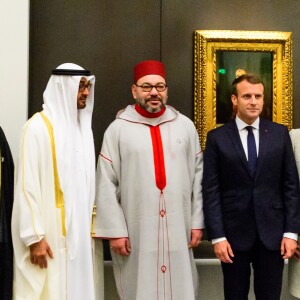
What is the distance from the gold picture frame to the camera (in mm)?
3891

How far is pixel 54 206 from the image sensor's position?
2895mm

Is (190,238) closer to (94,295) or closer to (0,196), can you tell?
(94,295)

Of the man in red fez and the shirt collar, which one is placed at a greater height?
the shirt collar

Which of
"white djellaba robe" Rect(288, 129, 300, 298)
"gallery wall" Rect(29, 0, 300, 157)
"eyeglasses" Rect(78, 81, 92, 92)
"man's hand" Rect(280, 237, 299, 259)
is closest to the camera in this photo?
"man's hand" Rect(280, 237, 299, 259)

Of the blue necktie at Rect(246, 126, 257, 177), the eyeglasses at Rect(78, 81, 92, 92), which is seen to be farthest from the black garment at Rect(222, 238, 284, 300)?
the eyeglasses at Rect(78, 81, 92, 92)

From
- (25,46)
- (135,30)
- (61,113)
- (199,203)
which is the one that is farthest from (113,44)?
(199,203)

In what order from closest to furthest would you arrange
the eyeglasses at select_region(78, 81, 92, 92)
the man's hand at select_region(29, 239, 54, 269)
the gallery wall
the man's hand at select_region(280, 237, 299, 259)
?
the man's hand at select_region(29, 239, 54, 269) → the man's hand at select_region(280, 237, 299, 259) → the eyeglasses at select_region(78, 81, 92, 92) → the gallery wall

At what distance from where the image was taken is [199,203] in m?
3.17

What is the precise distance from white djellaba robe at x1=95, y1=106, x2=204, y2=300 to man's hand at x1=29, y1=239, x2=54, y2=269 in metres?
0.38

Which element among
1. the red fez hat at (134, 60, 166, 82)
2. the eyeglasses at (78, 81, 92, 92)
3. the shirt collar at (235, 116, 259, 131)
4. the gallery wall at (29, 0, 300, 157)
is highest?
the gallery wall at (29, 0, 300, 157)

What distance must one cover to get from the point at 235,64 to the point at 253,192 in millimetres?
Result: 1265

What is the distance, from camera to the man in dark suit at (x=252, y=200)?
296 centimetres

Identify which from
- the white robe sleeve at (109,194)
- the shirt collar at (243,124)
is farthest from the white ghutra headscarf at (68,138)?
the shirt collar at (243,124)

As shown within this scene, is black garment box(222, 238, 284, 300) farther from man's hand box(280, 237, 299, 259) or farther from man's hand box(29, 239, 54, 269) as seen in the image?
man's hand box(29, 239, 54, 269)
